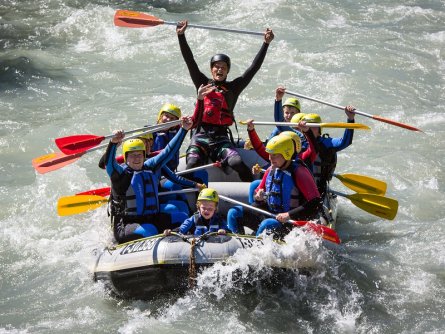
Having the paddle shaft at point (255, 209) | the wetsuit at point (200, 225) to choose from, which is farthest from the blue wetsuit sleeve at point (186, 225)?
the paddle shaft at point (255, 209)

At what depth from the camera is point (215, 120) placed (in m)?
7.96

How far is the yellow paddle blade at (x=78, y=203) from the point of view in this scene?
760 cm

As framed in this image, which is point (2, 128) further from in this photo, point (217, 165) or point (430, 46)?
A: point (430, 46)

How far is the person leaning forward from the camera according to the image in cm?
663

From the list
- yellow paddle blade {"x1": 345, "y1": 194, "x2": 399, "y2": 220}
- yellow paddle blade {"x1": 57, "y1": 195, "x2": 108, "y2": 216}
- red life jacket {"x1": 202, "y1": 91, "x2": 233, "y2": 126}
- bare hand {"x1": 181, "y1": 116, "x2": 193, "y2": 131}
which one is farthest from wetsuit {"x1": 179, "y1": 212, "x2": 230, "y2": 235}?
yellow paddle blade {"x1": 345, "y1": 194, "x2": 399, "y2": 220}

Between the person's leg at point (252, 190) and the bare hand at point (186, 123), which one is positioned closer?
the bare hand at point (186, 123)

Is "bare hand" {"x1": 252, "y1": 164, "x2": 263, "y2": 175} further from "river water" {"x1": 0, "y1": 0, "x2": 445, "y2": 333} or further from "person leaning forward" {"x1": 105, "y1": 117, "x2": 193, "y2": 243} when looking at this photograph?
"river water" {"x1": 0, "y1": 0, "x2": 445, "y2": 333}

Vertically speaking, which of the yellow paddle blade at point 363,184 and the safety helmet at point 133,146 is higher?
the safety helmet at point 133,146

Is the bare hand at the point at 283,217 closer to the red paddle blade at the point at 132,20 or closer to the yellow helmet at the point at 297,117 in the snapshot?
the yellow helmet at the point at 297,117

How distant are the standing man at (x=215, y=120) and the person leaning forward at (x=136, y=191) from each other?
3.49ft

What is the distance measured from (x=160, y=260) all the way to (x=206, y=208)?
73cm

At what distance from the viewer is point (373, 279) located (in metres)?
7.15

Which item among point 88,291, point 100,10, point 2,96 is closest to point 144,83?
point 2,96

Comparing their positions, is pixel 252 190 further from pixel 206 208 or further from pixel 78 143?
pixel 78 143
